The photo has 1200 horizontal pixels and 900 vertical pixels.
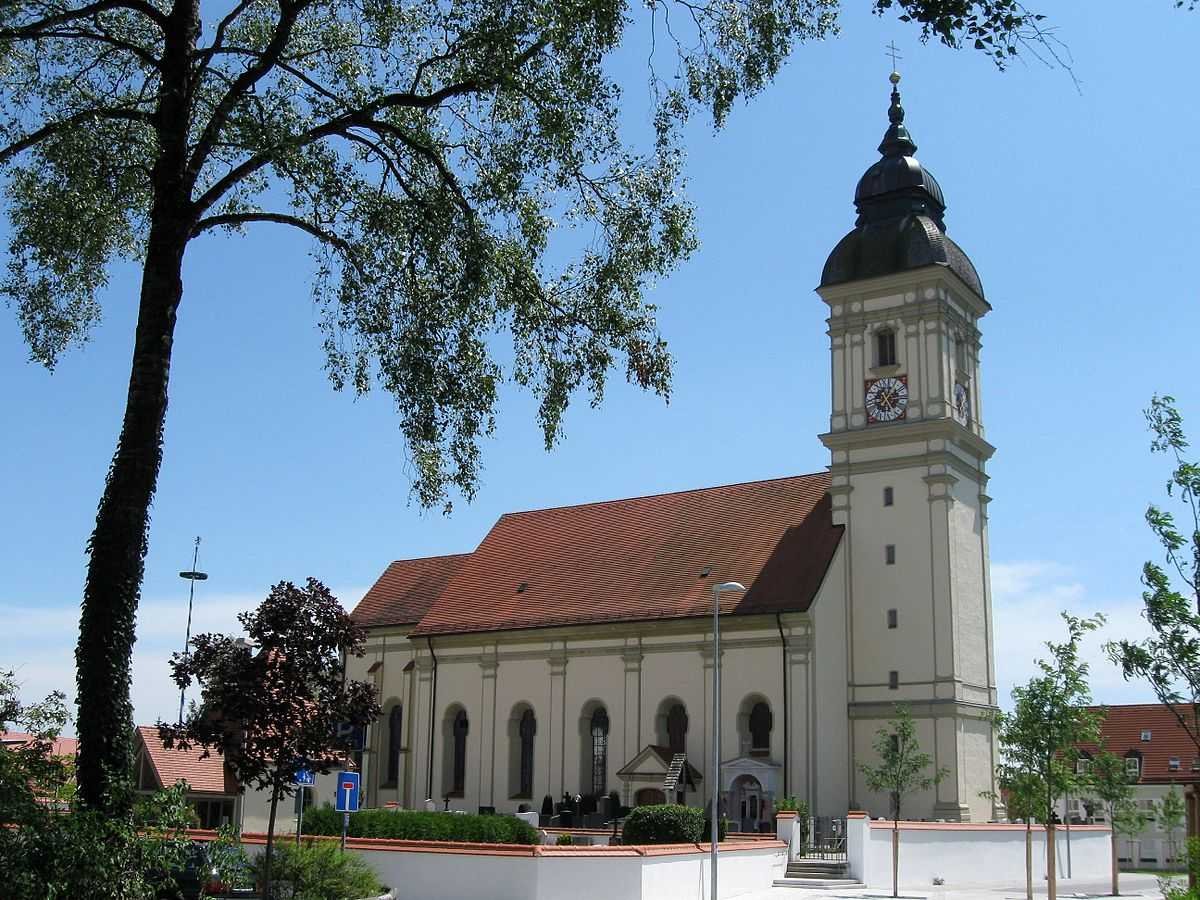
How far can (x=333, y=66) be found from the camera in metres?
16.2

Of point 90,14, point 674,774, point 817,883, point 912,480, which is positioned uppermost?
point 912,480

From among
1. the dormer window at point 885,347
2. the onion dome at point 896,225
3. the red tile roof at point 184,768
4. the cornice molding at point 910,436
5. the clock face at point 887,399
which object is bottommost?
the red tile roof at point 184,768

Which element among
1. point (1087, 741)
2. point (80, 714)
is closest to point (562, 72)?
point (80, 714)

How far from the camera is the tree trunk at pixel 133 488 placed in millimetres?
12758

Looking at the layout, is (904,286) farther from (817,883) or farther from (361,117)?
(361,117)

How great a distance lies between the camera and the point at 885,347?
46281mm

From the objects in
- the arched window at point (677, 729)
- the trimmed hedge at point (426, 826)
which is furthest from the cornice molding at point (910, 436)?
the trimmed hedge at point (426, 826)

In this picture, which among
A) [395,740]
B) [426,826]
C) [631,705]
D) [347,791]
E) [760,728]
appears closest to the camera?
[347,791]

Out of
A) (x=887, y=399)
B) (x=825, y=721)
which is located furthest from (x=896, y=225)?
(x=825, y=721)

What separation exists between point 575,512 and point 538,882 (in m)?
32.8

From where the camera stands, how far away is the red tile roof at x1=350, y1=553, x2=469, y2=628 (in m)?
56.8

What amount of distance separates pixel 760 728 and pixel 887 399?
1181cm

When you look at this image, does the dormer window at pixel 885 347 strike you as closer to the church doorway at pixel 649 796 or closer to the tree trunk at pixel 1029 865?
the church doorway at pixel 649 796

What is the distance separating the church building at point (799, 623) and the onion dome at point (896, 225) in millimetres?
79
